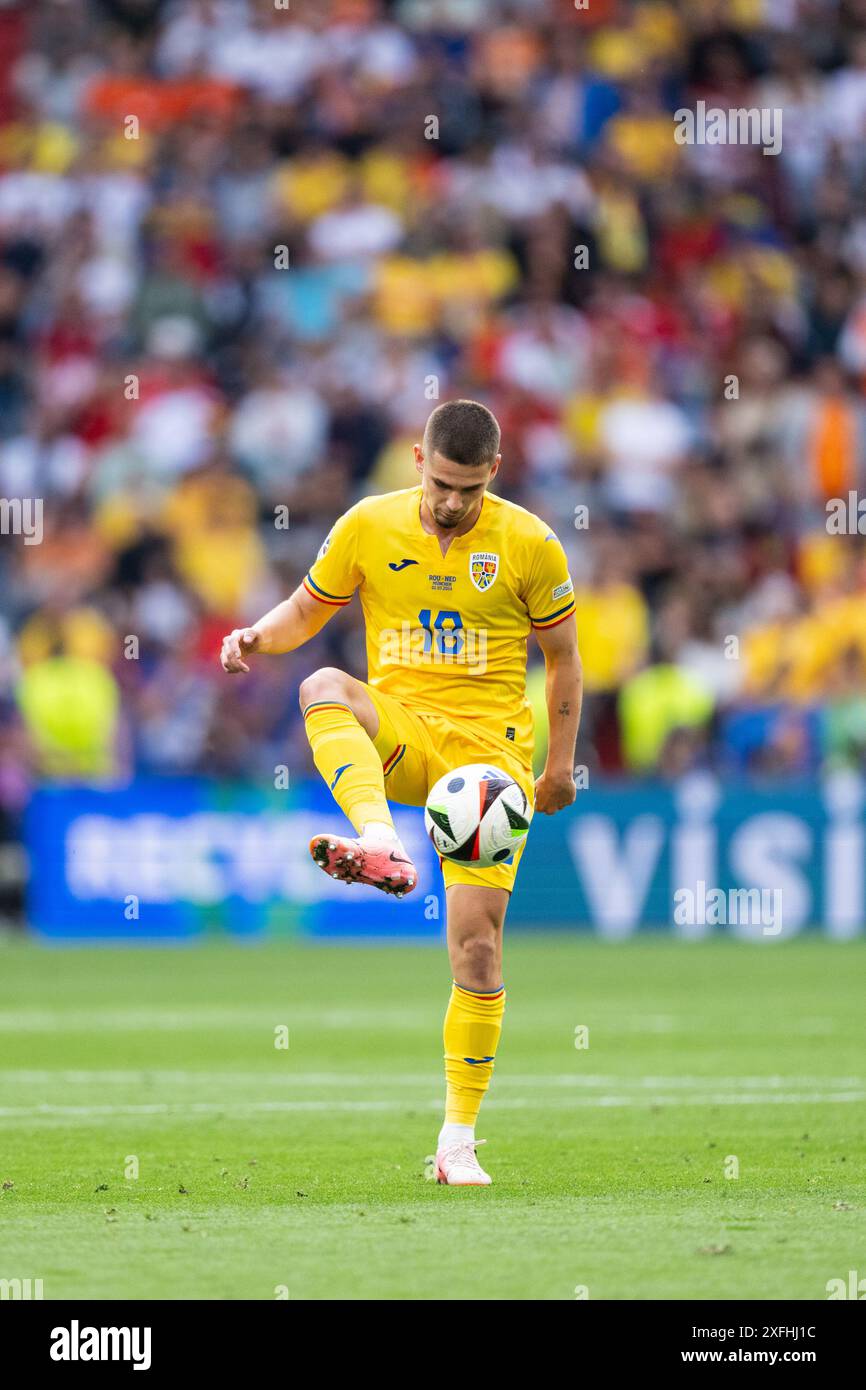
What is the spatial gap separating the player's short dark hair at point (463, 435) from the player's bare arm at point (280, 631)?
2.46 feet

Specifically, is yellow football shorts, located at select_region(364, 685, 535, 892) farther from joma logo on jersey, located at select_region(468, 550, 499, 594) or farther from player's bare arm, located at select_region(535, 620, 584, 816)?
joma logo on jersey, located at select_region(468, 550, 499, 594)

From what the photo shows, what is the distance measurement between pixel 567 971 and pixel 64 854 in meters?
4.17

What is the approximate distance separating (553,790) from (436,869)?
9120 millimetres

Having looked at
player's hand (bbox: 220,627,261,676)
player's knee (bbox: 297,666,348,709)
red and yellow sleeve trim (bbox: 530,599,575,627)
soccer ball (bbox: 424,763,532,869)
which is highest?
red and yellow sleeve trim (bbox: 530,599,575,627)

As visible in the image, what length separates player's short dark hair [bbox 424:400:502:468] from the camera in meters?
6.89

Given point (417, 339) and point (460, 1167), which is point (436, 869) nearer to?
point (417, 339)

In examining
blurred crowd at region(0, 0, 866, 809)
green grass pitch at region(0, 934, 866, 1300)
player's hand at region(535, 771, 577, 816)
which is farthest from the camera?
blurred crowd at region(0, 0, 866, 809)

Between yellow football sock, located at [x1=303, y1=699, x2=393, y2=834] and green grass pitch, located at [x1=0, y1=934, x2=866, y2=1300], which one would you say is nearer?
green grass pitch, located at [x1=0, y1=934, x2=866, y2=1300]

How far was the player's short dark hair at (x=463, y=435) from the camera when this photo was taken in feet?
22.6

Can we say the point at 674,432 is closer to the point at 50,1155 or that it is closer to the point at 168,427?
the point at 168,427

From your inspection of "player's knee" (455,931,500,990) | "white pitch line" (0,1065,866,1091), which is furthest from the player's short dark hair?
"white pitch line" (0,1065,866,1091)
